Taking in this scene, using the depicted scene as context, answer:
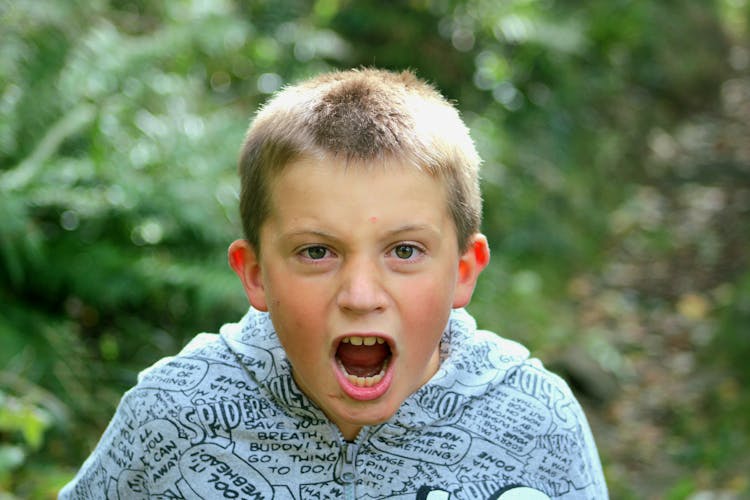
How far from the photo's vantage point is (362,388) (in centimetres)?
184

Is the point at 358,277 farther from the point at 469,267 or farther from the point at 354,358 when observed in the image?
the point at 469,267

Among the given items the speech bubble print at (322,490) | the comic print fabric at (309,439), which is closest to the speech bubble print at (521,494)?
the comic print fabric at (309,439)

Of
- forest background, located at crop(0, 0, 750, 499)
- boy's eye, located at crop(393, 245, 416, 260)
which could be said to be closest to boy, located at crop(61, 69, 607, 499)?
boy's eye, located at crop(393, 245, 416, 260)

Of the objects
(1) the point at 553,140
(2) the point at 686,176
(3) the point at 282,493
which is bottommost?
(3) the point at 282,493

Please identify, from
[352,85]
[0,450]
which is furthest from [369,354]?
[0,450]

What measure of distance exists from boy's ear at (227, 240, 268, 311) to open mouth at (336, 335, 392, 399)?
0.71 feet

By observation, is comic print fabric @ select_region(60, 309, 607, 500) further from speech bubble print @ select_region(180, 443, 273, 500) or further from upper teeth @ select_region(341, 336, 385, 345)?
upper teeth @ select_region(341, 336, 385, 345)

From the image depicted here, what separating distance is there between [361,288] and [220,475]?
1.68ft

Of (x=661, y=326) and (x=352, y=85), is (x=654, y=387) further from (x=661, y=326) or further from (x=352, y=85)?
(x=352, y=85)

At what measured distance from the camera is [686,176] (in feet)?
26.5

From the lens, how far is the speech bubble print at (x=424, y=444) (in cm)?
204

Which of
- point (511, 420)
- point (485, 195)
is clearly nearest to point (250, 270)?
point (511, 420)

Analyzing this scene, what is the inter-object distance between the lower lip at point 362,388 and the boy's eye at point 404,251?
188 mm

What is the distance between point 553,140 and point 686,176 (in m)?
2.00
